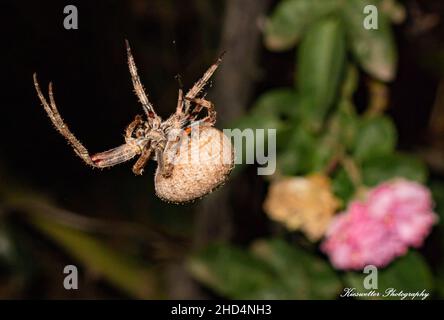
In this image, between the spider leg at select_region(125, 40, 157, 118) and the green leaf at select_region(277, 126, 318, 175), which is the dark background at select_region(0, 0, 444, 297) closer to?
the green leaf at select_region(277, 126, 318, 175)

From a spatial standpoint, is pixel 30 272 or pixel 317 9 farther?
pixel 30 272

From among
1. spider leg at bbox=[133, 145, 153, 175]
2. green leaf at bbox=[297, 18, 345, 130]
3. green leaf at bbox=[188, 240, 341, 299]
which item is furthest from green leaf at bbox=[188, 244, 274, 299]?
spider leg at bbox=[133, 145, 153, 175]

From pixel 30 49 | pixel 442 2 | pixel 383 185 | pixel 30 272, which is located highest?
pixel 30 49

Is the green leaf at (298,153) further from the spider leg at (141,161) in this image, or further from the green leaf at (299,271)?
the spider leg at (141,161)

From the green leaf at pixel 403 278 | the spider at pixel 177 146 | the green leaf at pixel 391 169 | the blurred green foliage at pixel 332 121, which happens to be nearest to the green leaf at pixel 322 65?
the blurred green foliage at pixel 332 121

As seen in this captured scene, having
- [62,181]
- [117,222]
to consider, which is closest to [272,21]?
[117,222]
